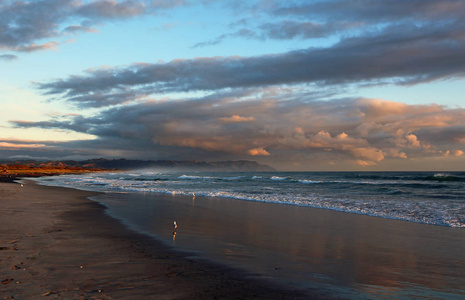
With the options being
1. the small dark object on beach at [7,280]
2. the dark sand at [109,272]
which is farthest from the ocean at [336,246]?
the small dark object on beach at [7,280]

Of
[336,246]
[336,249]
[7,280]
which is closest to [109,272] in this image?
[7,280]

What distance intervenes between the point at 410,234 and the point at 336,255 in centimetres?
571

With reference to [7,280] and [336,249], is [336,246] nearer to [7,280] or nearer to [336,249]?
[336,249]

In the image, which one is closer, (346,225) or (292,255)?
(292,255)

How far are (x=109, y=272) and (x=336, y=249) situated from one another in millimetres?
7014

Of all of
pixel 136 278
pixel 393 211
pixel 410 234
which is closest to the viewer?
pixel 136 278

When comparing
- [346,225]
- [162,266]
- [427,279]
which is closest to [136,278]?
[162,266]

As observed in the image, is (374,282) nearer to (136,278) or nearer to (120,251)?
(136,278)

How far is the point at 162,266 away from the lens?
803 cm

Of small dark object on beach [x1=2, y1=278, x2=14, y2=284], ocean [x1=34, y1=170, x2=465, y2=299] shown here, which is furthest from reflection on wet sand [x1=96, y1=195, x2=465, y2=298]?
small dark object on beach [x1=2, y1=278, x2=14, y2=284]

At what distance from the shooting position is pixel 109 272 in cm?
729

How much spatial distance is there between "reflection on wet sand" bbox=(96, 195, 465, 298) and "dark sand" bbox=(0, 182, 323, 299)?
961 mm

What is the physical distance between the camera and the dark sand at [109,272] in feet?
20.1

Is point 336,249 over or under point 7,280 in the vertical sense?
under
